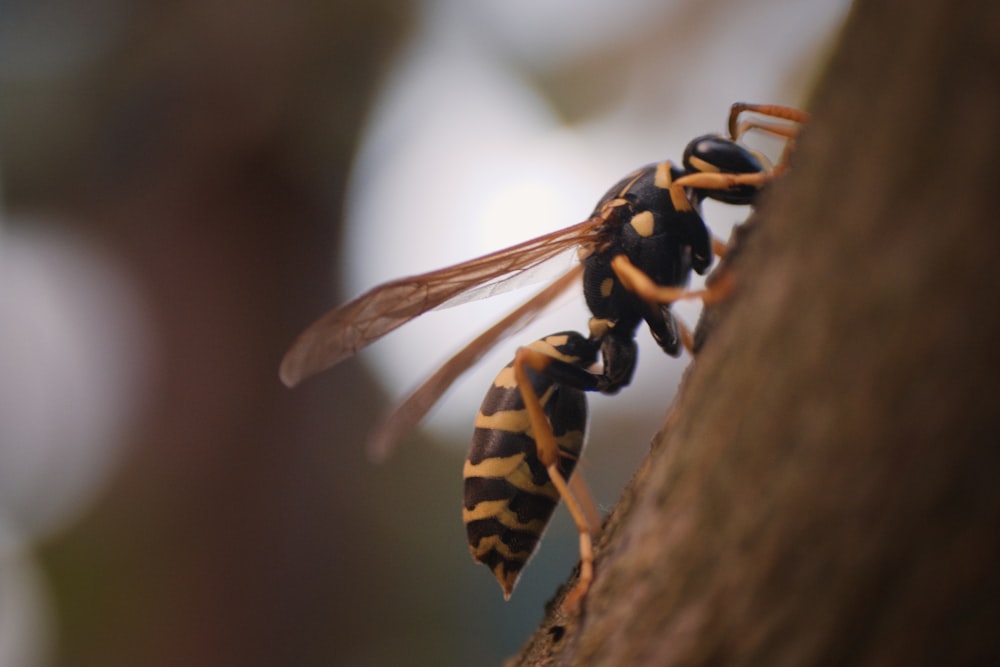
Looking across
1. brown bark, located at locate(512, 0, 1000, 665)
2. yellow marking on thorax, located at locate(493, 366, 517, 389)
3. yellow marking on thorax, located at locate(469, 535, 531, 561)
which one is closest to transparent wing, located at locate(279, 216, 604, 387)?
yellow marking on thorax, located at locate(493, 366, 517, 389)

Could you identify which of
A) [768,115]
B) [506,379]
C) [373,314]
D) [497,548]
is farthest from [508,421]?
[768,115]

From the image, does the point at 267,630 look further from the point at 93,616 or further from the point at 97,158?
the point at 97,158

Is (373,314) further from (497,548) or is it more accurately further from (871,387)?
(871,387)

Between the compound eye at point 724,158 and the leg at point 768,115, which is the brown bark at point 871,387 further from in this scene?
the compound eye at point 724,158

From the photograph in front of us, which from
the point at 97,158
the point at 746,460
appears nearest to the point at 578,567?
the point at 746,460

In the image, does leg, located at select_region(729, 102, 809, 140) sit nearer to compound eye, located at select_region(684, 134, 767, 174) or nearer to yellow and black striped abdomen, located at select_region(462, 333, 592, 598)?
compound eye, located at select_region(684, 134, 767, 174)

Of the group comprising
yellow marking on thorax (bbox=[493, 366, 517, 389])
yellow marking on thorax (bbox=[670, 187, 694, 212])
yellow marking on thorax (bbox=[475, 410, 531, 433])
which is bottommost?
yellow marking on thorax (bbox=[475, 410, 531, 433])
